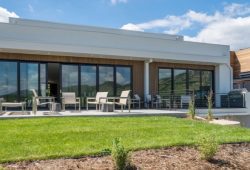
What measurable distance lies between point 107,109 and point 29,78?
14.6 ft

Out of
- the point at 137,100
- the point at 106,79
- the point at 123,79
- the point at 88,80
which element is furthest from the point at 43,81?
the point at 137,100

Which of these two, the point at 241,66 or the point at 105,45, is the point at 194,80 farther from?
the point at 105,45

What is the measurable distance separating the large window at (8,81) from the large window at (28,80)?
30 cm

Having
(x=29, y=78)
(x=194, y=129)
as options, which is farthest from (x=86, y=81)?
(x=194, y=129)

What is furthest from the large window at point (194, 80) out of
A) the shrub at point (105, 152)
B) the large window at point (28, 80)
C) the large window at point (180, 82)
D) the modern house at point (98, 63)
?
the shrub at point (105, 152)

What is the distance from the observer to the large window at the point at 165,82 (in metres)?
18.5

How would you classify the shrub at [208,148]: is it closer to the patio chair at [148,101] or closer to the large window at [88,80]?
the large window at [88,80]

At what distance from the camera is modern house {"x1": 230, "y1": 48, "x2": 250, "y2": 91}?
23031 millimetres

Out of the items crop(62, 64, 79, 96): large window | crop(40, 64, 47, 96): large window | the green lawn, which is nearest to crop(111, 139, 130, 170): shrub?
the green lawn

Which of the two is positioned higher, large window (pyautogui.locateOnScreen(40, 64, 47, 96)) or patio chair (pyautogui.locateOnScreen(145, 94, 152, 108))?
large window (pyautogui.locateOnScreen(40, 64, 47, 96))

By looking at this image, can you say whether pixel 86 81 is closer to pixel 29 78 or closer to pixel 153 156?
pixel 29 78

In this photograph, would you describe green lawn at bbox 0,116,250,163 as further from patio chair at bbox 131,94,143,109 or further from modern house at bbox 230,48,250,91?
modern house at bbox 230,48,250,91

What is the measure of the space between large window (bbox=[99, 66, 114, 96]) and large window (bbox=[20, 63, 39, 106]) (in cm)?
319

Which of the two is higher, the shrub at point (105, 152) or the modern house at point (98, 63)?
the modern house at point (98, 63)
